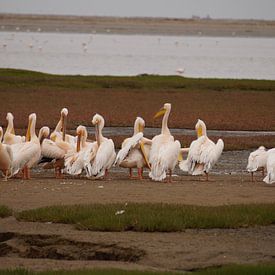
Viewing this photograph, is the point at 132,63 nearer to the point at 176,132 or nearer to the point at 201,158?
the point at 176,132

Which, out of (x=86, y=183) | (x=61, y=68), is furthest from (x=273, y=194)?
(x=61, y=68)

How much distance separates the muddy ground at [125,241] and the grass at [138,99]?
10291 mm

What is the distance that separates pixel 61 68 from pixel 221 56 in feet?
73.8

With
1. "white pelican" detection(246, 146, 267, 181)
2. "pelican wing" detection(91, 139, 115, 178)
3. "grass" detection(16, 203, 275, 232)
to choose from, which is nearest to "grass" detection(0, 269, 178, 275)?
"grass" detection(16, 203, 275, 232)

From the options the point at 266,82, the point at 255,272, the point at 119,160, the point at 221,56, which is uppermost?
the point at 221,56

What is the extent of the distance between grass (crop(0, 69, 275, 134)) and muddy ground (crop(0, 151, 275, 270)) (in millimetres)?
10291

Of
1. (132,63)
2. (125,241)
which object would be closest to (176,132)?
(125,241)

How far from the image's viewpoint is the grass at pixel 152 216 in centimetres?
1143

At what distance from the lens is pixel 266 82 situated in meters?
36.9

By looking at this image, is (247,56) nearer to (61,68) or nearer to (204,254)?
(61,68)

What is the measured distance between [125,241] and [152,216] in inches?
35.2

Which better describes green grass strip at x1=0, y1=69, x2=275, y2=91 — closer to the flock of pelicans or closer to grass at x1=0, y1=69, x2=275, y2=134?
grass at x1=0, y1=69, x2=275, y2=134

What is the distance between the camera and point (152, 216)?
11641 mm

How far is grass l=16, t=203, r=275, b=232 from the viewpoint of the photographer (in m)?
11.4
